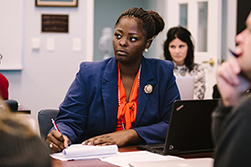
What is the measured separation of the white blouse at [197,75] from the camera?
3.53m

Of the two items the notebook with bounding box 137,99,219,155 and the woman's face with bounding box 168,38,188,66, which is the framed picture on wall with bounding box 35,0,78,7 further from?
the notebook with bounding box 137,99,219,155

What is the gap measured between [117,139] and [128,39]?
542 millimetres

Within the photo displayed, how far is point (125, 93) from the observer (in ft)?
5.94

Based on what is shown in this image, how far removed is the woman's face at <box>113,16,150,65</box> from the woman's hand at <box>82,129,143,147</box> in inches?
16.1

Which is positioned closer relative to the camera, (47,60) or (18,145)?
(18,145)

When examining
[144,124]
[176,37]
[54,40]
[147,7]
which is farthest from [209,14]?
[144,124]

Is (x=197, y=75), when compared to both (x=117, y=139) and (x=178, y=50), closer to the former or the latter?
(x=178, y=50)

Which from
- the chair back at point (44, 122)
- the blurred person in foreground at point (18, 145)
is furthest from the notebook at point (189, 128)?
the blurred person in foreground at point (18, 145)

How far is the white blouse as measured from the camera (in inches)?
139

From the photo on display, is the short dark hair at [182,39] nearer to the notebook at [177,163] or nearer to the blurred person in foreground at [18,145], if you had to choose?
the notebook at [177,163]

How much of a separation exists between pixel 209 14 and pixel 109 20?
2.72 m

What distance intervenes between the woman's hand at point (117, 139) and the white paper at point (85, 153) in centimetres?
13

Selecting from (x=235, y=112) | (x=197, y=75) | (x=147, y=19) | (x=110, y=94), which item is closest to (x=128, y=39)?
(x=147, y=19)

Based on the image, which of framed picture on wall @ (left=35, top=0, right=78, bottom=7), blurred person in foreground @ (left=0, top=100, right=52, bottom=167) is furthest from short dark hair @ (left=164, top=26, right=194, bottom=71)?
blurred person in foreground @ (left=0, top=100, right=52, bottom=167)
